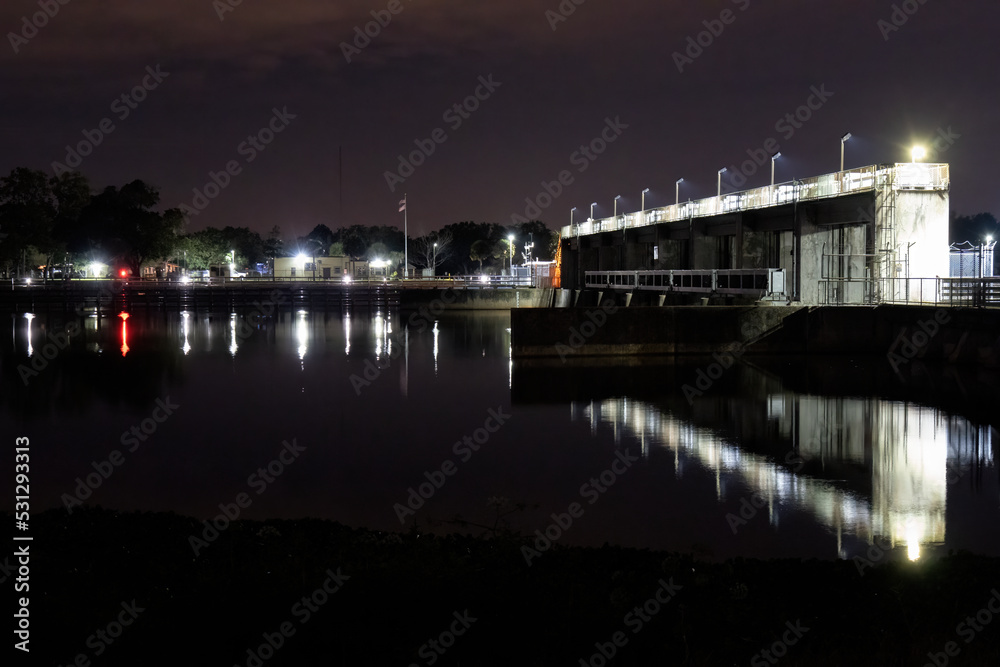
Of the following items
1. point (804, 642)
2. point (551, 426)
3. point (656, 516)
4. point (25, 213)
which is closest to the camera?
point (804, 642)

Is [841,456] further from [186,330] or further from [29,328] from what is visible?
[29,328]

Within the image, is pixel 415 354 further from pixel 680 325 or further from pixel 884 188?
pixel 884 188

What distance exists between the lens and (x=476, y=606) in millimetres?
7848

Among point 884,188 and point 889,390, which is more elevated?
point 884,188

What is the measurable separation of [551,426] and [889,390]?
31.0 feet

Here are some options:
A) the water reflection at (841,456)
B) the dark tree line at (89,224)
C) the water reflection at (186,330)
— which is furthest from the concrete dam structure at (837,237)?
the dark tree line at (89,224)

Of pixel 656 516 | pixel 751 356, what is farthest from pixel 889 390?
pixel 656 516

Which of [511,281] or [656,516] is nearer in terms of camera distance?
[656,516]

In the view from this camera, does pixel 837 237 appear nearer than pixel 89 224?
Yes

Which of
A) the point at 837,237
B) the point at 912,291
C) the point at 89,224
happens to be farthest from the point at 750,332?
the point at 89,224

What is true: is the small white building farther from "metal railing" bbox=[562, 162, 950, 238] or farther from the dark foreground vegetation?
the dark foreground vegetation

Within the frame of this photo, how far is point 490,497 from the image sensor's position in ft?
43.2

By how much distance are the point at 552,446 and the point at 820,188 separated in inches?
882

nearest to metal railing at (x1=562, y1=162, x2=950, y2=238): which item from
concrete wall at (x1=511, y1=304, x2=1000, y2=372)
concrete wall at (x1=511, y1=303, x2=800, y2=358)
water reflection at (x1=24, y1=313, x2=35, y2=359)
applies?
concrete wall at (x1=511, y1=304, x2=1000, y2=372)
